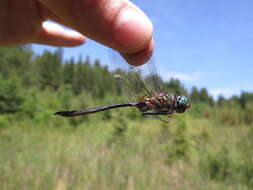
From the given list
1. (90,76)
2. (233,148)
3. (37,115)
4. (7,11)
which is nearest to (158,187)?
(233,148)

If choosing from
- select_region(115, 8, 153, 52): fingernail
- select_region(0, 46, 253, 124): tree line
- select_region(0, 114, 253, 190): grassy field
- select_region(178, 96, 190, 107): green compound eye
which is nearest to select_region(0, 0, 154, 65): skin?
select_region(115, 8, 153, 52): fingernail

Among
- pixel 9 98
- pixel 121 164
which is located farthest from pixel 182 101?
pixel 9 98

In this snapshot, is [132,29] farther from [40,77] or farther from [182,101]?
[40,77]

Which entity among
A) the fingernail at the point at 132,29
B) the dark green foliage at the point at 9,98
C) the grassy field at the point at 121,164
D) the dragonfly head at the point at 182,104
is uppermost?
the dark green foliage at the point at 9,98

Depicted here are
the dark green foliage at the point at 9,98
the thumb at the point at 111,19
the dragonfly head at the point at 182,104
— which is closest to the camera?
the thumb at the point at 111,19

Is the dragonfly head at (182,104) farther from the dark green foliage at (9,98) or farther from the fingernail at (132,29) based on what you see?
the dark green foliage at (9,98)

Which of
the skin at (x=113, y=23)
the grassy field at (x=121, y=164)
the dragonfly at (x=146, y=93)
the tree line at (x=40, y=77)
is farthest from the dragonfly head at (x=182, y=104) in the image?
the tree line at (x=40, y=77)
